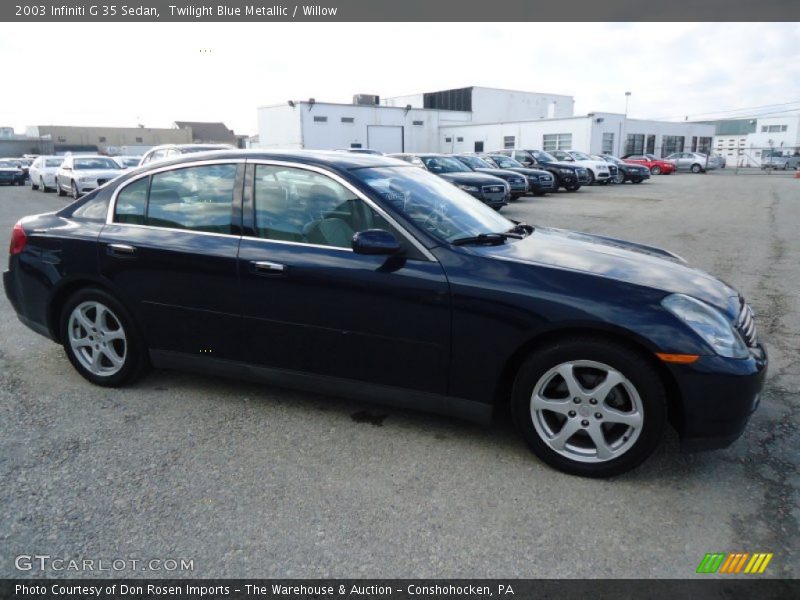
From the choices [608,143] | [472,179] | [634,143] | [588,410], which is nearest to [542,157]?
[472,179]

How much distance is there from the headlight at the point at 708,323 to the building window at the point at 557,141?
43.8 metres

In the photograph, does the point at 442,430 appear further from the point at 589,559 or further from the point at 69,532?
the point at 69,532

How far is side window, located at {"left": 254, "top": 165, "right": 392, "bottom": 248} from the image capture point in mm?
3500

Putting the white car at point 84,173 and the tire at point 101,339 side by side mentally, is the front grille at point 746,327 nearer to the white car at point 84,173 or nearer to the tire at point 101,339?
the tire at point 101,339

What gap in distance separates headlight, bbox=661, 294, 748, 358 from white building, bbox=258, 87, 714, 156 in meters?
36.8

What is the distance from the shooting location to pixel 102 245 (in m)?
4.07

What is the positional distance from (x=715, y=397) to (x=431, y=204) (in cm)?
193

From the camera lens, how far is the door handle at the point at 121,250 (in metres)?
3.97

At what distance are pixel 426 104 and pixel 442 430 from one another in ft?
206

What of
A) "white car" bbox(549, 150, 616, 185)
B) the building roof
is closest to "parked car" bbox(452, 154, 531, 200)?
"white car" bbox(549, 150, 616, 185)

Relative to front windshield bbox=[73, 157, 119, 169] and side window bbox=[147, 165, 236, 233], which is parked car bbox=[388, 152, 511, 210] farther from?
front windshield bbox=[73, 157, 119, 169]

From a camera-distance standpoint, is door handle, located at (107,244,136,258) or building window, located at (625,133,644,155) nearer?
door handle, located at (107,244,136,258)

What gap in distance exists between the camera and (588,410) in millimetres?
3047

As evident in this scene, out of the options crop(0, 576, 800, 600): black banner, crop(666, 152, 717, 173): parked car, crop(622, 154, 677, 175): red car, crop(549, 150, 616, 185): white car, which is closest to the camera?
crop(0, 576, 800, 600): black banner
